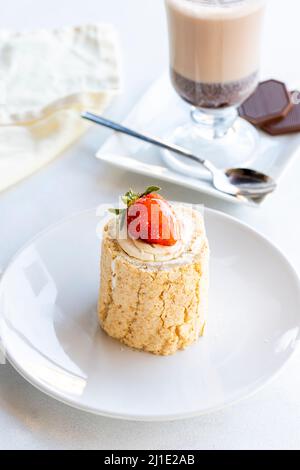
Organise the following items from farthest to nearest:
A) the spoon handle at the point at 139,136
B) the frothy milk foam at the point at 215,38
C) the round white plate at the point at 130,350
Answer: the spoon handle at the point at 139,136 → the frothy milk foam at the point at 215,38 → the round white plate at the point at 130,350

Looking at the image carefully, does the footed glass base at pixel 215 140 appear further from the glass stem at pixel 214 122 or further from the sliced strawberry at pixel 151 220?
the sliced strawberry at pixel 151 220

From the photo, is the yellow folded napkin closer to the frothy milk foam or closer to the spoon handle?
the spoon handle

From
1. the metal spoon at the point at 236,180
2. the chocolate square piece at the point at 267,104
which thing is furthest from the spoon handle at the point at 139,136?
the chocolate square piece at the point at 267,104

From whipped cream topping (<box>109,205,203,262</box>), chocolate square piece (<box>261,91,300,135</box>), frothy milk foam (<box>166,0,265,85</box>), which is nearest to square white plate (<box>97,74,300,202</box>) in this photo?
chocolate square piece (<box>261,91,300,135</box>)

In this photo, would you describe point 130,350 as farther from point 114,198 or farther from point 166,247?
point 114,198

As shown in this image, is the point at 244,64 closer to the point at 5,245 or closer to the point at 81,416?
the point at 5,245

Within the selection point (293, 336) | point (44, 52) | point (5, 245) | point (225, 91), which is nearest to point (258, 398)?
point (293, 336)
